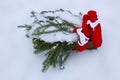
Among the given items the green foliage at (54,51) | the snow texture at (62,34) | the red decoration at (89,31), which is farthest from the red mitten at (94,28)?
the green foliage at (54,51)

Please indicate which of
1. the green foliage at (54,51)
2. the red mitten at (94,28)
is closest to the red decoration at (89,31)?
the red mitten at (94,28)

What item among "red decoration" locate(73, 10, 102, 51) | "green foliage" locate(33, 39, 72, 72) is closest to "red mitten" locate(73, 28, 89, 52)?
"red decoration" locate(73, 10, 102, 51)

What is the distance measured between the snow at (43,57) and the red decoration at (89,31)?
0.18 metres

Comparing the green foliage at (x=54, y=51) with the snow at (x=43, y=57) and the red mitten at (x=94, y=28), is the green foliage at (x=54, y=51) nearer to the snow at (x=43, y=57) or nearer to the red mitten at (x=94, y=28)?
the snow at (x=43, y=57)

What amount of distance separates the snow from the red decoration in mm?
177

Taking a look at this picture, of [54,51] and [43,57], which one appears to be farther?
[43,57]

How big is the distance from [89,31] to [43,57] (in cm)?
46

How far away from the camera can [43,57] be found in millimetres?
2678

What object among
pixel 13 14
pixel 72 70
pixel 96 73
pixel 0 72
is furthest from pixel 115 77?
pixel 13 14

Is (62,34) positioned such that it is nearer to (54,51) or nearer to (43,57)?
(54,51)

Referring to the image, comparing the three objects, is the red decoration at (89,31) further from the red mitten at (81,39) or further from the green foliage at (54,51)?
the green foliage at (54,51)

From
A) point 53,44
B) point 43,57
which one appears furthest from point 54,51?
point 43,57

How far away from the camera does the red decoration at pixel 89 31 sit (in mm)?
2502

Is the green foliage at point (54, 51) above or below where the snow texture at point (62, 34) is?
below
